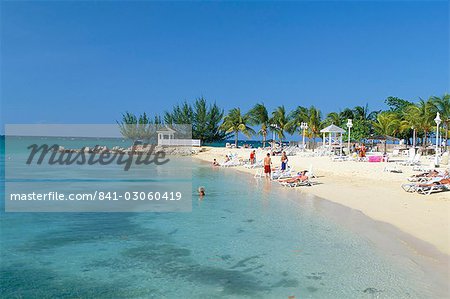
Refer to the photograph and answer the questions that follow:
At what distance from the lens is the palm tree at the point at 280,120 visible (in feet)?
155

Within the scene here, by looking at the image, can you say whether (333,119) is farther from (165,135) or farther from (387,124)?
(165,135)

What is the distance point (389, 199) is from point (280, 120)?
35.6 metres

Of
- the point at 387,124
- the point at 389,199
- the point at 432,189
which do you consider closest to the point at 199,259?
the point at 389,199

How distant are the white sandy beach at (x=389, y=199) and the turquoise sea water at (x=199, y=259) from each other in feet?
4.62

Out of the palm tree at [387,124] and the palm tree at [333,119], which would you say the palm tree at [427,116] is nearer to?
the palm tree at [387,124]

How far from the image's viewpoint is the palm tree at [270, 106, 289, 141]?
155 feet

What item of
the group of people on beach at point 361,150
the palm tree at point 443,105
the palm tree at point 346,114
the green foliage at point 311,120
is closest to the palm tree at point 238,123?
the green foliage at point 311,120

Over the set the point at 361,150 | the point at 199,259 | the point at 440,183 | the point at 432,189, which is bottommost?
the point at 199,259

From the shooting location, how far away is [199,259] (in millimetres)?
7258

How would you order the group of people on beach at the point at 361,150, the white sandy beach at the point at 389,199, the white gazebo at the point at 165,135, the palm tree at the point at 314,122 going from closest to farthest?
1. the white sandy beach at the point at 389,199
2. the group of people on beach at the point at 361,150
3. the palm tree at the point at 314,122
4. the white gazebo at the point at 165,135

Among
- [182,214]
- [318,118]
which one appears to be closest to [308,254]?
[182,214]

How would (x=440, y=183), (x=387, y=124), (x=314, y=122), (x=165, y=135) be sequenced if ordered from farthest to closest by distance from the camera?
1. (x=165, y=135)
2. (x=314, y=122)
3. (x=387, y=124)
4. (x=440, y=183)

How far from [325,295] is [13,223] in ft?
29.4

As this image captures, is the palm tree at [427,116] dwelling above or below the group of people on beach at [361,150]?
above
